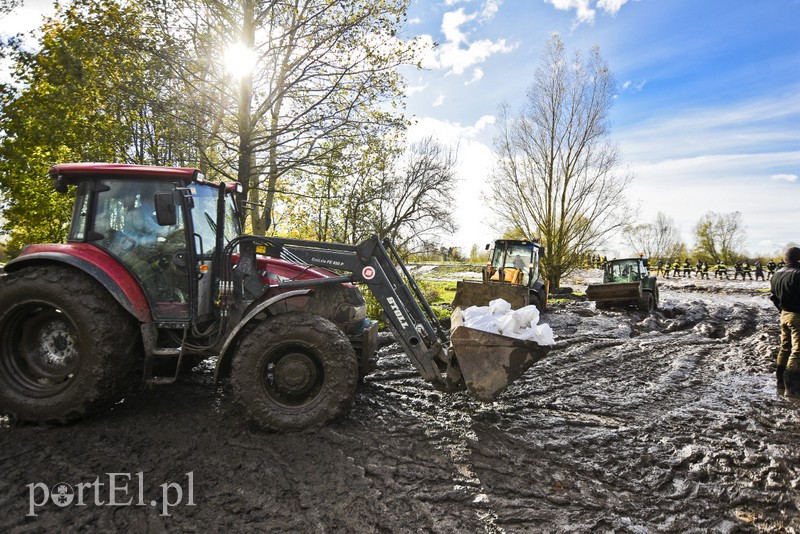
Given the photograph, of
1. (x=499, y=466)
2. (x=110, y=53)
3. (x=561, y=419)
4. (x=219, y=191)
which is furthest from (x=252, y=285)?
(x=110, y=53)

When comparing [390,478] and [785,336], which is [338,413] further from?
[785,336]

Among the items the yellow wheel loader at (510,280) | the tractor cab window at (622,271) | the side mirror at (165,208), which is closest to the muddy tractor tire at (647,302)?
the tractor cab window at (622,271)

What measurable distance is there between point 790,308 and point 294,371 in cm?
653

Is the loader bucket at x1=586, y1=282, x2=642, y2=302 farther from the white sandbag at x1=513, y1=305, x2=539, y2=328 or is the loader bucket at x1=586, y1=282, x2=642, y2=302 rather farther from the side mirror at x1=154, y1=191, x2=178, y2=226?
the side mirror at x1=154, y1=191, x2=178, y2=226

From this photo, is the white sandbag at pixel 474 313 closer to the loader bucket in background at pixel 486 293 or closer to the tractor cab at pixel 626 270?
the loader bucket in background at pixel 486 293

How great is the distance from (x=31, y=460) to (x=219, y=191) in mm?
2661

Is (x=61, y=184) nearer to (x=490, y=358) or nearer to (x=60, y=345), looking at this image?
(x=60, y=345)

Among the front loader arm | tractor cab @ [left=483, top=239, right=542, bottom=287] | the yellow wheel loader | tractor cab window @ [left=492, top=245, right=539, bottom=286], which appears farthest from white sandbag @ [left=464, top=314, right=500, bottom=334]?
tractor cab window @ [left=492, top=245, right=539, bottom=286]

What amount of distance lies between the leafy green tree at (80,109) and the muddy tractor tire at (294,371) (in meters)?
6.35

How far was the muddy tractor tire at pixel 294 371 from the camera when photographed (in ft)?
12.3

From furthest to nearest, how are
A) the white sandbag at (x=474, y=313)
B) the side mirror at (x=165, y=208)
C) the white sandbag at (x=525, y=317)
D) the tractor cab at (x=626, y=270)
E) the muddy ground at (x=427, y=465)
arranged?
the tractor cab at (x=626, y=270) → the white sandbag at (x=474, y=313) → the white sandbag at (x=525, y=317) → the side mirror at (x=165, y=208) → the muddy ground at (x=427, y=465)

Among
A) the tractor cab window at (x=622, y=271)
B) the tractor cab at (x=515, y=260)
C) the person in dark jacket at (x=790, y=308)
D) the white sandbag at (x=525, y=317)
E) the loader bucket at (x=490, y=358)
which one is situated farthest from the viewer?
the tractor cab window at (x=622, y=271)

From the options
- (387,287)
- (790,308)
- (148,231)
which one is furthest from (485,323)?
(790,308)

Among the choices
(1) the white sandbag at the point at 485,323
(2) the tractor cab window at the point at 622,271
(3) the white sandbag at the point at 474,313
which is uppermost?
(2) the tractor cab window at the point at 622,271
